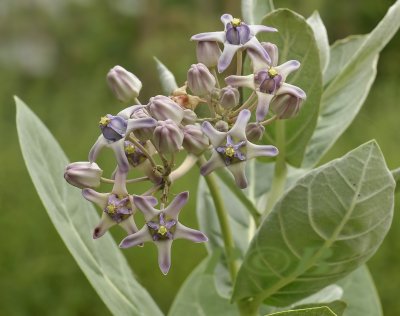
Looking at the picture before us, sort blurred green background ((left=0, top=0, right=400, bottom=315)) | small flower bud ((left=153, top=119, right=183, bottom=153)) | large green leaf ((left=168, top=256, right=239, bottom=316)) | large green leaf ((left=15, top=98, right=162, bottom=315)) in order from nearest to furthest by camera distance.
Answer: small flower bud ((left=153, top=119, right=183, bottom=153)) → large green leaf ((left=15, top=98, right=162, bottom=315)) → large green leaf ((left=168, top=256, right=239, bottom=316)) → blurred green background ((left=0, top=0, right=400, bottom=315))

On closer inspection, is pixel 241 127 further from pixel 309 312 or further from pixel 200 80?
pixel 309 312

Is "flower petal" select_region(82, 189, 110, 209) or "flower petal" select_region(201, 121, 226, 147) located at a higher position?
"flower petal" select_region(201, 121, 226, 147)

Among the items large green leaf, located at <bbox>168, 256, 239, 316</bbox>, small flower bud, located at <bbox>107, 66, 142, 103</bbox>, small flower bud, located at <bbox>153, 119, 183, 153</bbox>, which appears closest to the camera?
small flower bud, located at <bbox>153, 119, 183, 153</bbox>

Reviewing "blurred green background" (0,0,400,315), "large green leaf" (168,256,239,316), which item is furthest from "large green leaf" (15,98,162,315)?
"blurred green background" (0,0,400,315)

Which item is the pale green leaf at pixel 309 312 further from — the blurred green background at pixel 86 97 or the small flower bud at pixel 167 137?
the blurred green background at pixel 86 97

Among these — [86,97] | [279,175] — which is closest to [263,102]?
[279,175]

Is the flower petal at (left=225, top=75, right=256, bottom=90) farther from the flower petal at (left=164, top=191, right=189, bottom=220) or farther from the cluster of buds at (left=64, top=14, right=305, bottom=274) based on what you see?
the flower petal at (left=164, top=191, right=189, bottom=220)

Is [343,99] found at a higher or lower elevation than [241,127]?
lower
